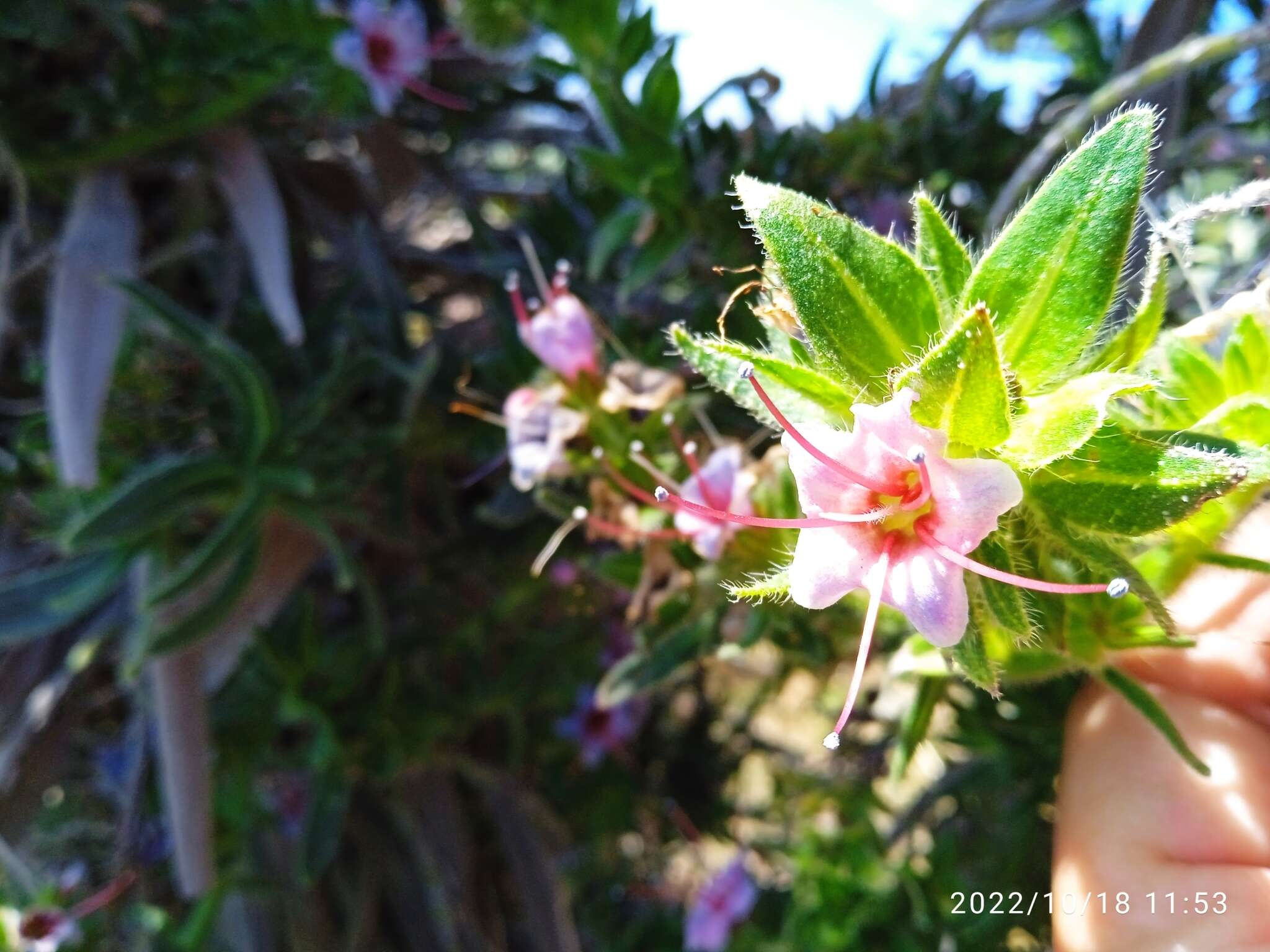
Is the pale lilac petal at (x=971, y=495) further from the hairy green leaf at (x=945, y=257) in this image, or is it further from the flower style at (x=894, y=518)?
the hairy green leaf at (x=945, y=257)

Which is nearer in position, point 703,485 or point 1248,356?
point 1248,356

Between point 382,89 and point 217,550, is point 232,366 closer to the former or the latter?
point 217,550

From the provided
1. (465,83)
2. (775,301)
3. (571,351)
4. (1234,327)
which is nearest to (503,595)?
(571,351)

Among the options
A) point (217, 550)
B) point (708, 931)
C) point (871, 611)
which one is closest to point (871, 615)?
point (871, 611)

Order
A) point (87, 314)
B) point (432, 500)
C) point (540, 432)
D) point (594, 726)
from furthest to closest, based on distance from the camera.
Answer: point (594, 726) < point (432, 500) < point (87, 314) < point (540, 432)

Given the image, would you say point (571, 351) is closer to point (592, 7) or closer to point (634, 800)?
point (592, 7)

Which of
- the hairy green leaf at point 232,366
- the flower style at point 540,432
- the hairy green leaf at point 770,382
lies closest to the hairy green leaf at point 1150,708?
the hairy green leaf at point 770,382
